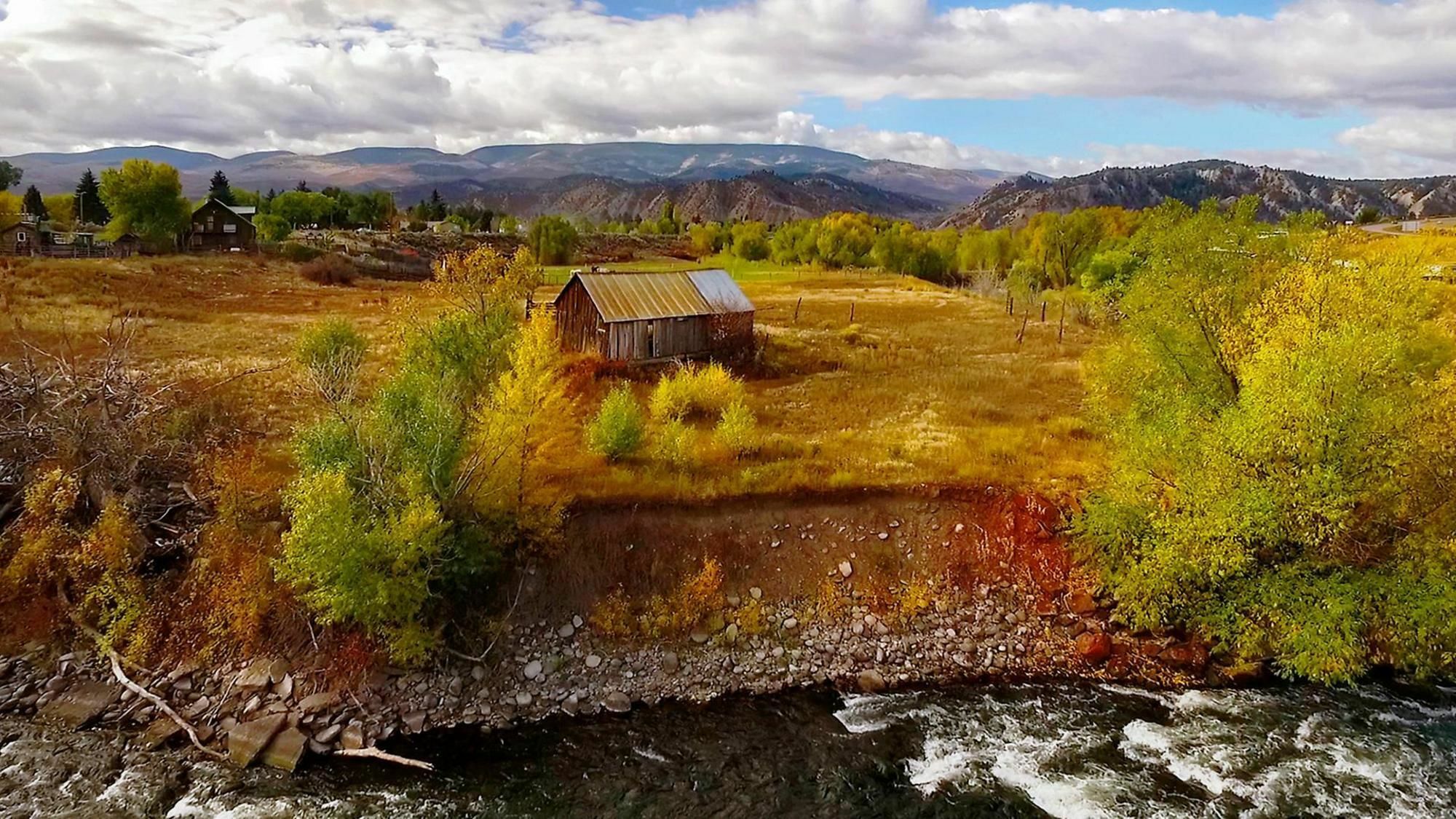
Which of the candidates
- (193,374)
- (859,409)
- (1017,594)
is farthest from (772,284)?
(1017,594)

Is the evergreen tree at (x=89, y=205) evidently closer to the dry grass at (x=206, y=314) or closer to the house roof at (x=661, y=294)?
the dry grass at (x=206, y=314)

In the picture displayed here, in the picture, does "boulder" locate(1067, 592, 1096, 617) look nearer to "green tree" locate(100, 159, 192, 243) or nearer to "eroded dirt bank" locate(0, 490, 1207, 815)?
"eroded dirt bank" locate(0, 490, 1207, 815)

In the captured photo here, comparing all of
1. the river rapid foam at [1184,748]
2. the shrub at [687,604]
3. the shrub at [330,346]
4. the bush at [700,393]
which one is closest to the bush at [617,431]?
the bush at [700,393]

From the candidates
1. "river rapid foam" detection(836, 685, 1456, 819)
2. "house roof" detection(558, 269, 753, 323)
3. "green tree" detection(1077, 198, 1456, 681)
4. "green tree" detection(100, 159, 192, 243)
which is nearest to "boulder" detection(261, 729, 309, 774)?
"river rapid foam" detection(836, 685, 1456, 819)

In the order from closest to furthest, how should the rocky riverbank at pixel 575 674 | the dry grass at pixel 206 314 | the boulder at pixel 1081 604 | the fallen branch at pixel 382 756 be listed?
the fallen branch at pixel 382 756 → the rocky riverbank at pixel 575 674 → the boulder at pixel 1081 604 → the dry grass at pixel 206 314

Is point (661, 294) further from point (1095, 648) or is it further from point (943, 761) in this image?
point (943, 761)

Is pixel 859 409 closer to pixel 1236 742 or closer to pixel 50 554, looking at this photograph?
pixel 1236 742
